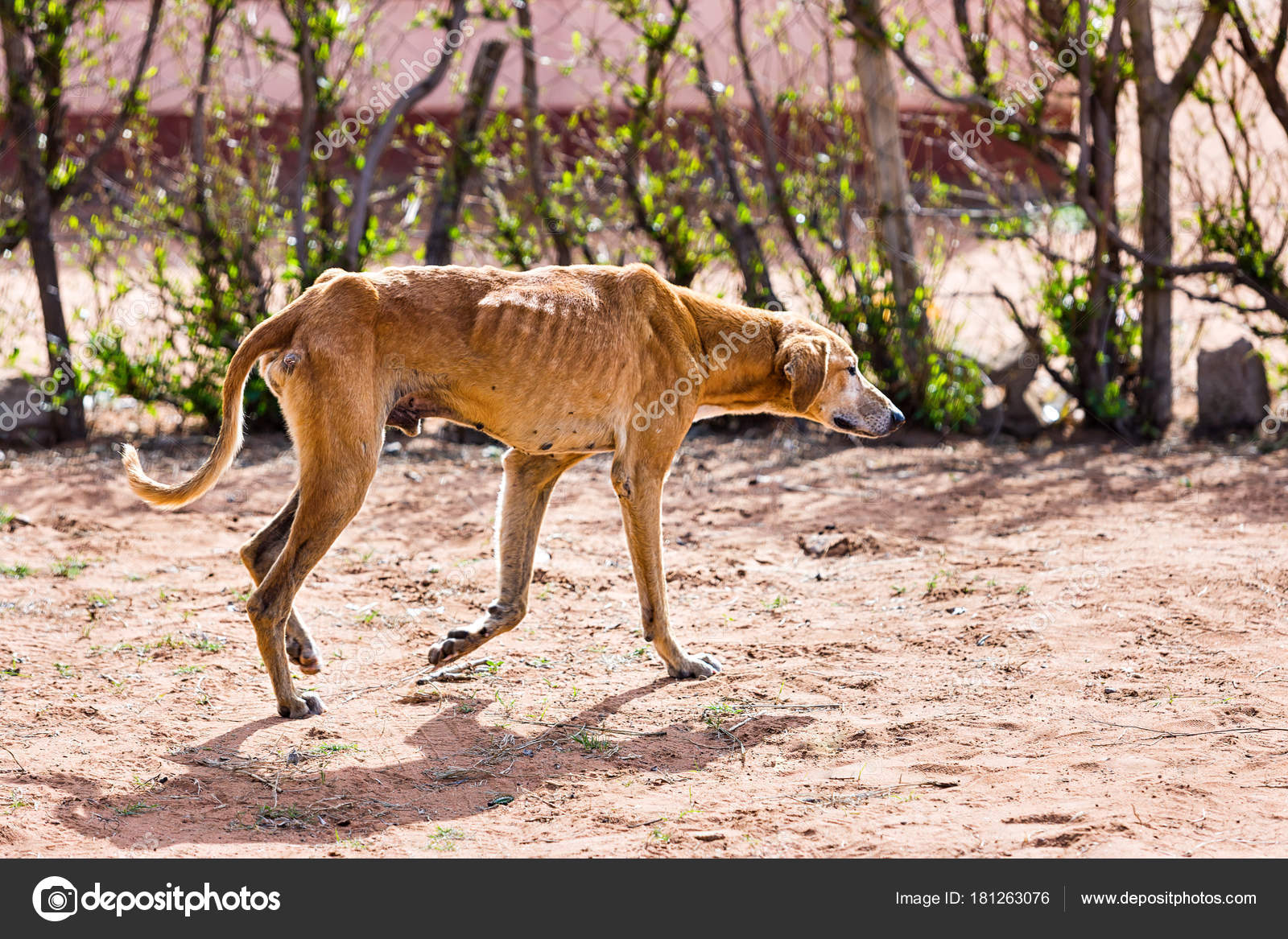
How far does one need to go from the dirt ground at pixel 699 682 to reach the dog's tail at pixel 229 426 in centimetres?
82

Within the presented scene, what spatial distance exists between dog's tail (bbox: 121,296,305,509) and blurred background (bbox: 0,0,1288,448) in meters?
4.52

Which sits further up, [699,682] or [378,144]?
[378,144]

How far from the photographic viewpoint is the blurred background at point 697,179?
879 cm

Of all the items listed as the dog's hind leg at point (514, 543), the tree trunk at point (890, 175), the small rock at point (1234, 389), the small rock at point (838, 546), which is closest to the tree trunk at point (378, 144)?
the tree trunk at point (890, 175)

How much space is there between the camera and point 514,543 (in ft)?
17.0

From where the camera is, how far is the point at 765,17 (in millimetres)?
9172

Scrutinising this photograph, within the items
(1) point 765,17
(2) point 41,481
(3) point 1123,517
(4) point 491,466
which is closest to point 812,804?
(3) point 1123,517

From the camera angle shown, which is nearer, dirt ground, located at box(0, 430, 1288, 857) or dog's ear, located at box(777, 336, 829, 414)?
dirt ground, located at box(0, 430, 1288, 857)

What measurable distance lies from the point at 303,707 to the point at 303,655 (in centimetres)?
29

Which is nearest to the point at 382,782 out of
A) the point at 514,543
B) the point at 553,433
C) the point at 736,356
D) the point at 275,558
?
the point at 275,558

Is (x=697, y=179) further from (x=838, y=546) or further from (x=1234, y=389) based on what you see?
(x=1234, y=389)

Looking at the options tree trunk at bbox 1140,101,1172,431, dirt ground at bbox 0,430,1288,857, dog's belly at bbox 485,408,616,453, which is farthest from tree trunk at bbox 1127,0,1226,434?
dog's belly at bbox 485,408,616,453
